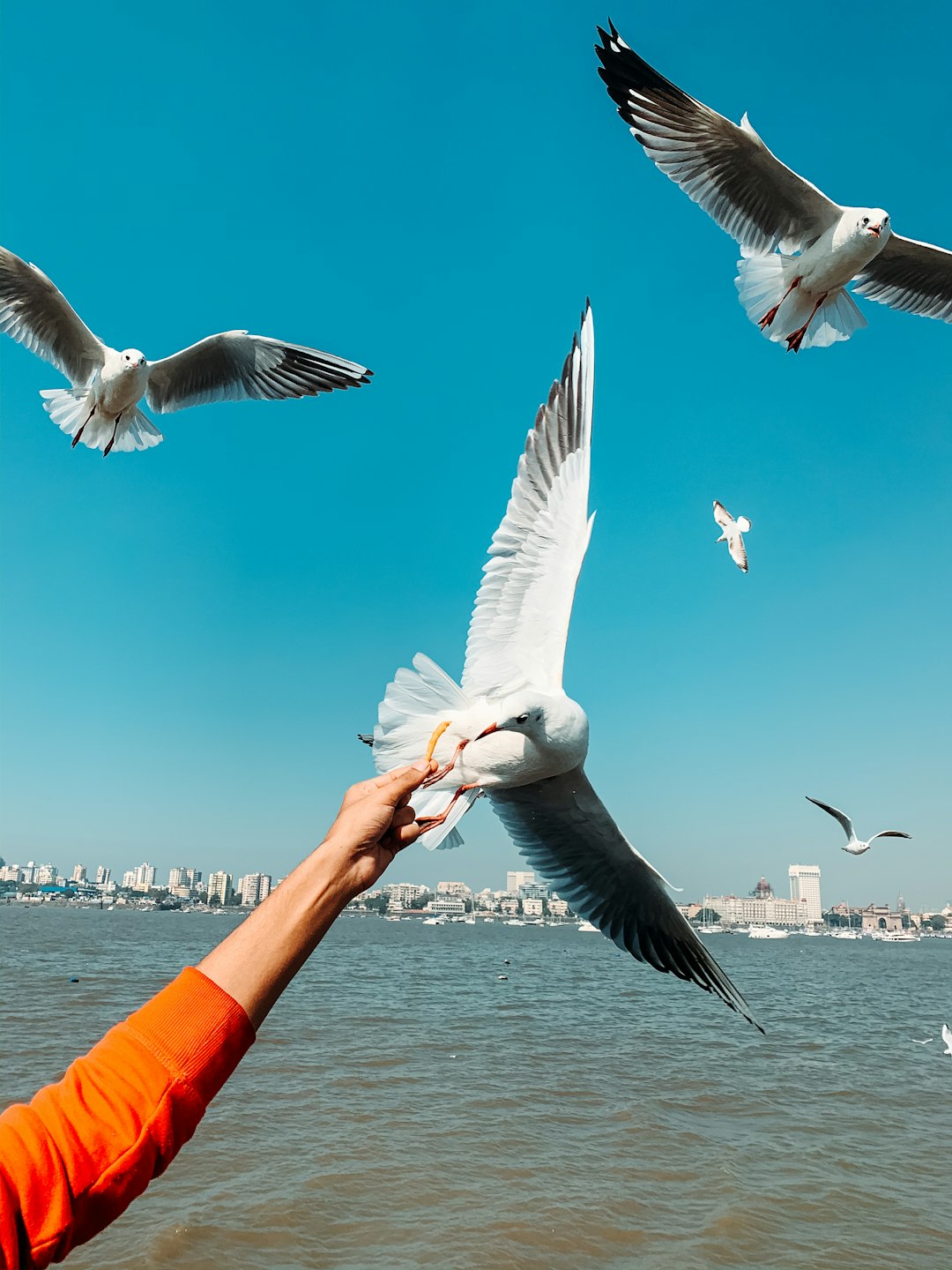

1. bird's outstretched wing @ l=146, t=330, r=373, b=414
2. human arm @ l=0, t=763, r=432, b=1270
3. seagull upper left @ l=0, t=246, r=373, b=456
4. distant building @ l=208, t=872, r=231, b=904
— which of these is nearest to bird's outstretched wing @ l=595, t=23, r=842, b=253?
bird's outstretched wing @ l=146, t=330, r=373, b=414

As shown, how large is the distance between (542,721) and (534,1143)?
7.84m

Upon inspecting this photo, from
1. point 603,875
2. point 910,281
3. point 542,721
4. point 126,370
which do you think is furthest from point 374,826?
point 910,281

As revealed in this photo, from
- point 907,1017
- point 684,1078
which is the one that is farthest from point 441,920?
point 684,1078

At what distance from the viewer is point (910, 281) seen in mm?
8484

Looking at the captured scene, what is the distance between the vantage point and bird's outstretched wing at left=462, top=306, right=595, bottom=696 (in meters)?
3.40

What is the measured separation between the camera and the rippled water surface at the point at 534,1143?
21.9 ft

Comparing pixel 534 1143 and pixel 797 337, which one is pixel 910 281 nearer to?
pixel 797 337

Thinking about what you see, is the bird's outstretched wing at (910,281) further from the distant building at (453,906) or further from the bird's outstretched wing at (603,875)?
the distant building at (453,906)

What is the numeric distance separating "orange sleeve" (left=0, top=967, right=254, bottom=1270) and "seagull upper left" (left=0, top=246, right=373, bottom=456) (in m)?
7.85

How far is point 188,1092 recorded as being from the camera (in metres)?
0.86

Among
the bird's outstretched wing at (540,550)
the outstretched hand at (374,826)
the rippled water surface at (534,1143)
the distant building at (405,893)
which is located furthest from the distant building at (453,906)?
the outstretched hand at (374,826)

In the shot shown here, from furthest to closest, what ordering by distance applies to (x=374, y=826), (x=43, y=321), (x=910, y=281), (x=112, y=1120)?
(x=43, y=321)
(x=910, y=281)
(x=374, y=826)
(x=112, y=1120)

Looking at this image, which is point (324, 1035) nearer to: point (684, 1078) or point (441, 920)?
point (684, 1078)

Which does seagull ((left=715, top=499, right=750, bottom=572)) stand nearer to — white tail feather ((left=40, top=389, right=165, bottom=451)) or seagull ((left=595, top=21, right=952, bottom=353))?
seagull ((left=595, top=21, right=952, bottom=353))
